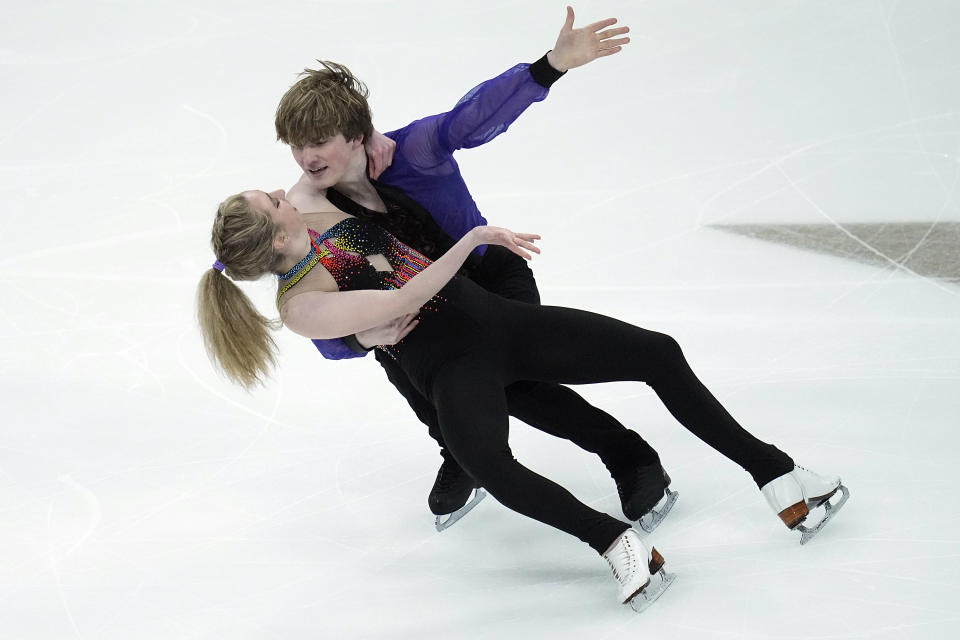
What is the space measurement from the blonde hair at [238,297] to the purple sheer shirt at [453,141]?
17 cm

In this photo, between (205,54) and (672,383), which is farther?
(205,54)

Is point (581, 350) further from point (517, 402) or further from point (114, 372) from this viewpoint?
point (114, 372)

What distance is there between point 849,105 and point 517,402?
11.7 feet

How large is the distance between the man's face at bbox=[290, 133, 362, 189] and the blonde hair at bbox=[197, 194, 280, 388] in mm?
234

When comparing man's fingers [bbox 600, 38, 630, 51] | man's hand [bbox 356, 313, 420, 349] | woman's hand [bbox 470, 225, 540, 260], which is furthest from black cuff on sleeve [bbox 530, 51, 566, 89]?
man's hand [bbox 356, 313, 420, 349]

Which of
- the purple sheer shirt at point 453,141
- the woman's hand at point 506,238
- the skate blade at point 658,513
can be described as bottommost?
the skate blade at point 658,513

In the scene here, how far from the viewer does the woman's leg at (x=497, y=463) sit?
2326mm

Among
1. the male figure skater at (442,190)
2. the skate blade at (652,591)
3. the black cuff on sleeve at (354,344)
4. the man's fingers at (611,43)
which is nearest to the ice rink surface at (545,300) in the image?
the skate blade at (652,591)

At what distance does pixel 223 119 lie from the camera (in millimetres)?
5980

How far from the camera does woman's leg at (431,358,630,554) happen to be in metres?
2.33

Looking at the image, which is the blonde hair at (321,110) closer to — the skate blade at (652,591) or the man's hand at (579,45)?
the man's hand at (579,45)

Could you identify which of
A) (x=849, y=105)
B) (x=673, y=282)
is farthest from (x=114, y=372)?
(x=849, y=105)

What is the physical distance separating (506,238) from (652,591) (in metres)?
0.85

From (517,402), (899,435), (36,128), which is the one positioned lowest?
(899,435)
